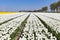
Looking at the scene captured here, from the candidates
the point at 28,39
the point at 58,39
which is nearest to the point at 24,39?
the point at 28,39

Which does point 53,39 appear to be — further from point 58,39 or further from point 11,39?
point 11,39

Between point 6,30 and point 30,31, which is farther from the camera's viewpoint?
point 6,30

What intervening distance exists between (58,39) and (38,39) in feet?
2.41

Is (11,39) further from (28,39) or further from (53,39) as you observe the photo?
(53,39)

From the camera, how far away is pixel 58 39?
7.31 metres

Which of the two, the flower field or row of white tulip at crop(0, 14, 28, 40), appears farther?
row of white tulip at crop(0, 14, 28, 40)

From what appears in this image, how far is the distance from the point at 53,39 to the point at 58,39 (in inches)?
7.3

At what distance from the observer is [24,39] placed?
24.1ft

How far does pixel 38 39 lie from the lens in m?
7.21

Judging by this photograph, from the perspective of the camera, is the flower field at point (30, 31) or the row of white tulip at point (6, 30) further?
the row of white tulip at point (6, 30)

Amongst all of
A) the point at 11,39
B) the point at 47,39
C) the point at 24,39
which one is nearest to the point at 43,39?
the point at 47,39

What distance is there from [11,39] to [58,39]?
171cm

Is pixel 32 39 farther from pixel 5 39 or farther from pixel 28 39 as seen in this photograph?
pixel 5 39

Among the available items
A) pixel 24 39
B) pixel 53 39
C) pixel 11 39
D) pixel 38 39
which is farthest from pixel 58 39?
pixel 11 39
